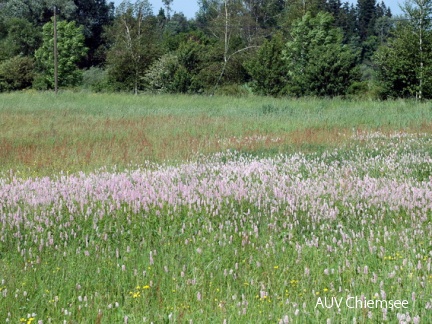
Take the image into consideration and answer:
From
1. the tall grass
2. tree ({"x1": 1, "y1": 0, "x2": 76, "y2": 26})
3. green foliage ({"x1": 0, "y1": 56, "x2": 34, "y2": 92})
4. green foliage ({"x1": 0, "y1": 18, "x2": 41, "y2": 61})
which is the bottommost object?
the tall grass

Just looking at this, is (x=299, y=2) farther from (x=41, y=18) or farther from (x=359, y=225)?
(x=359, y=225)

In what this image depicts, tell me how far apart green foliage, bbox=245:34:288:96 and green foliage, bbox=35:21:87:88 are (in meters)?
22.9

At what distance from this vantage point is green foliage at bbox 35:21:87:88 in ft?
173

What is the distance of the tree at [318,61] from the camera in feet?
111

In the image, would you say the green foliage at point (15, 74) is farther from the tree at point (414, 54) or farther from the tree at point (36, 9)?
the tree at point (414, 54)

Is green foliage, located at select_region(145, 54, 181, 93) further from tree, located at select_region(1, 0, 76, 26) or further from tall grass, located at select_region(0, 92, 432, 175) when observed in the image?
tree, located at select_region(1, 0, 76, 26)

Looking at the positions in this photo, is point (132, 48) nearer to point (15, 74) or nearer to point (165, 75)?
point (165, 75)

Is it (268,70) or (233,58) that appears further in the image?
(233,58)

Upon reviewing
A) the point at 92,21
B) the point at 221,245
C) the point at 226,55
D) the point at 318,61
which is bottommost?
the point at 221,245

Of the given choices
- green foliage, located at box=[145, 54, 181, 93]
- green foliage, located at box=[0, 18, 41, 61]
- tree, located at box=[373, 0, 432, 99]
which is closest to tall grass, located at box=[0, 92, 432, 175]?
tree, located at box=[373, 0, 432, 99]

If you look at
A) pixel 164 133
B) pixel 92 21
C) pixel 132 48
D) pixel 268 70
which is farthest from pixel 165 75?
pixel 92 21

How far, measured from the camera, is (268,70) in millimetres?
38156

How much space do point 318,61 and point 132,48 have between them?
17221 millimetres

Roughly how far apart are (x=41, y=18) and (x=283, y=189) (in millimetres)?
A: 71012
